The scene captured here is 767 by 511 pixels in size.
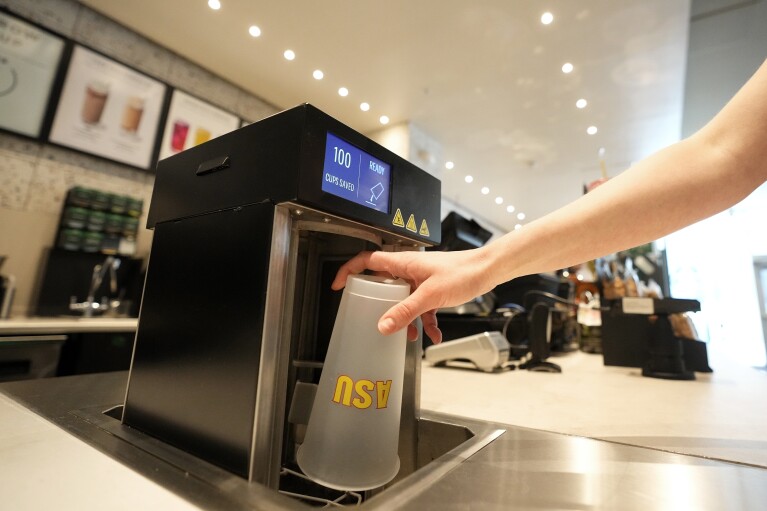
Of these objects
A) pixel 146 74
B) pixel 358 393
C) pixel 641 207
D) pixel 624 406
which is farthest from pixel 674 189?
pixel 146 74

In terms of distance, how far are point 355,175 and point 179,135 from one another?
2561mm

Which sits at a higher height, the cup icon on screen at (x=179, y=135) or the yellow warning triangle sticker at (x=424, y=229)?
the cup icon on screen at (x=179, y=135)

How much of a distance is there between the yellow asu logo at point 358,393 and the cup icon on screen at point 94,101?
8.23 feet

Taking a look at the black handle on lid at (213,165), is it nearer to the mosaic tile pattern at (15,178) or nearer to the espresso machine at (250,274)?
the espresso machine at (250,274)

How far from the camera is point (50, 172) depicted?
1861 millimetres

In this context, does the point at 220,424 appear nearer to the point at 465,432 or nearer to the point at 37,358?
the point at 465,432

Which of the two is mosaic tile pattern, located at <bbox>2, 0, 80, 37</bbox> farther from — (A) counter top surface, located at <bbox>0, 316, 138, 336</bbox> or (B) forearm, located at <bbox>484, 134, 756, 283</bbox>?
(B) forearm, located at <bbox>484, 134, 756, 283</bbox>

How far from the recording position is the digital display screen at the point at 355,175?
12.5 inches

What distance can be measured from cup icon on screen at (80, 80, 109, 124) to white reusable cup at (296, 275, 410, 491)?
2.48m

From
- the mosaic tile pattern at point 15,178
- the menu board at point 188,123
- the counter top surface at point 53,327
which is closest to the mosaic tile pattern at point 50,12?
the menu board at point 188,123

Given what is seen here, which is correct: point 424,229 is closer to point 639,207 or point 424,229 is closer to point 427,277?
point 427,277

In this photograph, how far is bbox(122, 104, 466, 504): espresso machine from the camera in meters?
0.29

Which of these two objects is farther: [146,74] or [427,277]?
[146,74]

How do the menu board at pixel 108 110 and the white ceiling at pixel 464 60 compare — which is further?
the white ceiling at pixel 464 60
